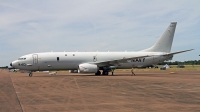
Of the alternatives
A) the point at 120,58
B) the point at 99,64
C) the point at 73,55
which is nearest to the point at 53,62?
the point at 73,55

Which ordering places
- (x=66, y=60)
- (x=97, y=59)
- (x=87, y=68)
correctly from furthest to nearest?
(x=97, y=59) < (x=66, y=60) < (x=87, y=68)

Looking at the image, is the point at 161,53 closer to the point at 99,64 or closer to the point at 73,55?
the point at 99,64

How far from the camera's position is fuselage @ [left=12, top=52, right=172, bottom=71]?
35.9 metres

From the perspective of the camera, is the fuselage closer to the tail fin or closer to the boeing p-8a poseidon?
the boeing p-8a poseidon

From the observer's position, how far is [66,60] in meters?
36.5

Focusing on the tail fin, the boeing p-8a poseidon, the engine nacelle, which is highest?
the tail fin

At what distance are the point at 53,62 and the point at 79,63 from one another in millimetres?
3697

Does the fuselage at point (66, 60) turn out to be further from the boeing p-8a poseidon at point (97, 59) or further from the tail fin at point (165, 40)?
the tail fin at point (165, 40)

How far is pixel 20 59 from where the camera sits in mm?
36062

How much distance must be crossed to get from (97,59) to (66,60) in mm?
4649

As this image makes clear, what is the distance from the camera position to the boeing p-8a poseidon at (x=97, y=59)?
36000 mm

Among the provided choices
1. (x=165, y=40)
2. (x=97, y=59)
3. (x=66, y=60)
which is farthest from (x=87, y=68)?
(x=165, y=40)

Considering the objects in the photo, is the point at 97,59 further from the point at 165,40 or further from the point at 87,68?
the point at 165,40

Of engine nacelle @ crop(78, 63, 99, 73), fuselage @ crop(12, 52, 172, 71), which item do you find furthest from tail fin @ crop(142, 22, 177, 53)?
engine nacelle @ crop(78, 63, 99, 73)
